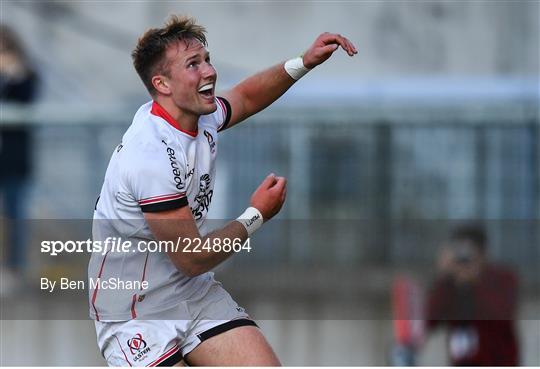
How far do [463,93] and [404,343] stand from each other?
2388mm

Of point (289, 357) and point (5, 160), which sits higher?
point (5, 160)

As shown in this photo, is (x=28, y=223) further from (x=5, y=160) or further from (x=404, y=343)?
(x=404, y=343)

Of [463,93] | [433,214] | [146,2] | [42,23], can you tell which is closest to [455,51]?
[463,93]

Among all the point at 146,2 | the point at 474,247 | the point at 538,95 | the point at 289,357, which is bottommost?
the point at 289,357

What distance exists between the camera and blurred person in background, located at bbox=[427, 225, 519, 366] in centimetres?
921

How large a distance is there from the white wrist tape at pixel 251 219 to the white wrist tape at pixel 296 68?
759 millimetres

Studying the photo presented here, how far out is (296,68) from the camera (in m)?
6.66

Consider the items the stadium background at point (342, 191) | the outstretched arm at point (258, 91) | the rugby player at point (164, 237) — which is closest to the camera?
the rugby player at point (164, 237)

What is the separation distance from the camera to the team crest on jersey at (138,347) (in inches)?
245

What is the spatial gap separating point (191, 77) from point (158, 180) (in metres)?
0.48

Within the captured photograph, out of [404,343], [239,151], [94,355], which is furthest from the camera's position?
[239,151]

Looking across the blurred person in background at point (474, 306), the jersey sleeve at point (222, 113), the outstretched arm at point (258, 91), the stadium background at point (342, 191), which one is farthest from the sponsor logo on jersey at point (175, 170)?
the stadium background at point (342, 191)

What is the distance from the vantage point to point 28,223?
1066 cm

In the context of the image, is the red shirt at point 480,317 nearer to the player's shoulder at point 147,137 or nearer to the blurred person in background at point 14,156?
the blurred person in background at point 14,156
